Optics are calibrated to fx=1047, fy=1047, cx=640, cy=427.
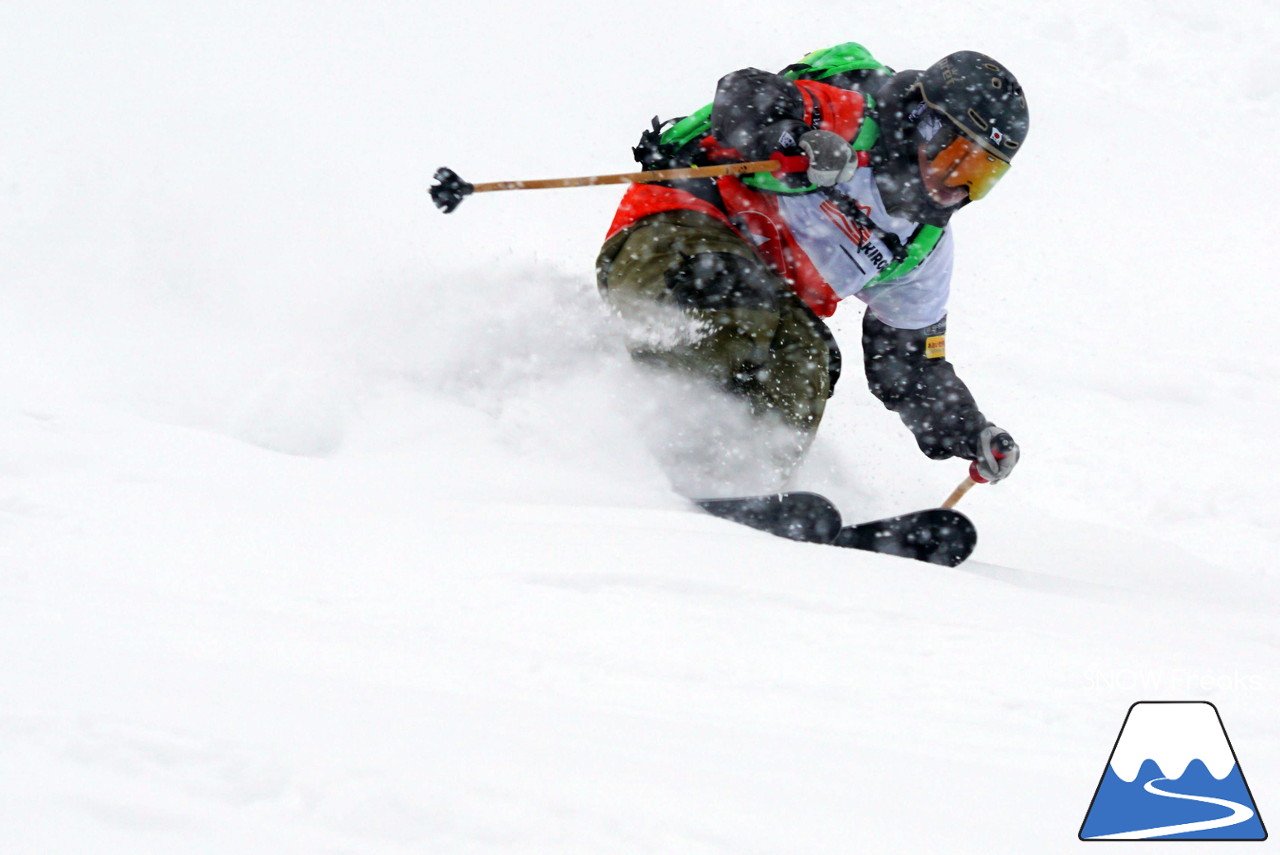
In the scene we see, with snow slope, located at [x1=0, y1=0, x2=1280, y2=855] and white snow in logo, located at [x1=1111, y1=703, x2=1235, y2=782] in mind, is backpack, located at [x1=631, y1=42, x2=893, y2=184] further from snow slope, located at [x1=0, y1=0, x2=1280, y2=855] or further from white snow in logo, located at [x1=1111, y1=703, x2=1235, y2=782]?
white snow in logo, located at [x1=1111, y1=703, x2=1235, y2=782]

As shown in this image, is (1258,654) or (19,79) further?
(19,79)

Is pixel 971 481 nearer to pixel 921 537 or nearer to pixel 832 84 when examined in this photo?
pixel 921 537

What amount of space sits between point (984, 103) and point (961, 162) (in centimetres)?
18

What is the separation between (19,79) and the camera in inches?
234

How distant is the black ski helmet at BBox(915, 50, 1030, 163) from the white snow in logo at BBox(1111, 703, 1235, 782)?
1.96 m

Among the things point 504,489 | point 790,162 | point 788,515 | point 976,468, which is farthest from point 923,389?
point 504,489

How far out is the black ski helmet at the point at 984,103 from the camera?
3.20 m

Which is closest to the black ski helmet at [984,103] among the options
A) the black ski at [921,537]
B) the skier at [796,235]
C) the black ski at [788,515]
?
the skier at [796,235]

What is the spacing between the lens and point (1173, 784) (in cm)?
166

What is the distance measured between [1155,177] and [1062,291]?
6.84 feet

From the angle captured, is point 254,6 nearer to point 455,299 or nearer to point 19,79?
point 19,79

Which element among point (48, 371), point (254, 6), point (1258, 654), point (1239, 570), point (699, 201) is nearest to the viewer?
point (1258, 654)

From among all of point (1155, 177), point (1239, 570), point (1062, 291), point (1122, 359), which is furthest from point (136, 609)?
point (1155, 177)

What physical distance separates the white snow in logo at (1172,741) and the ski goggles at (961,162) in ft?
6.27
